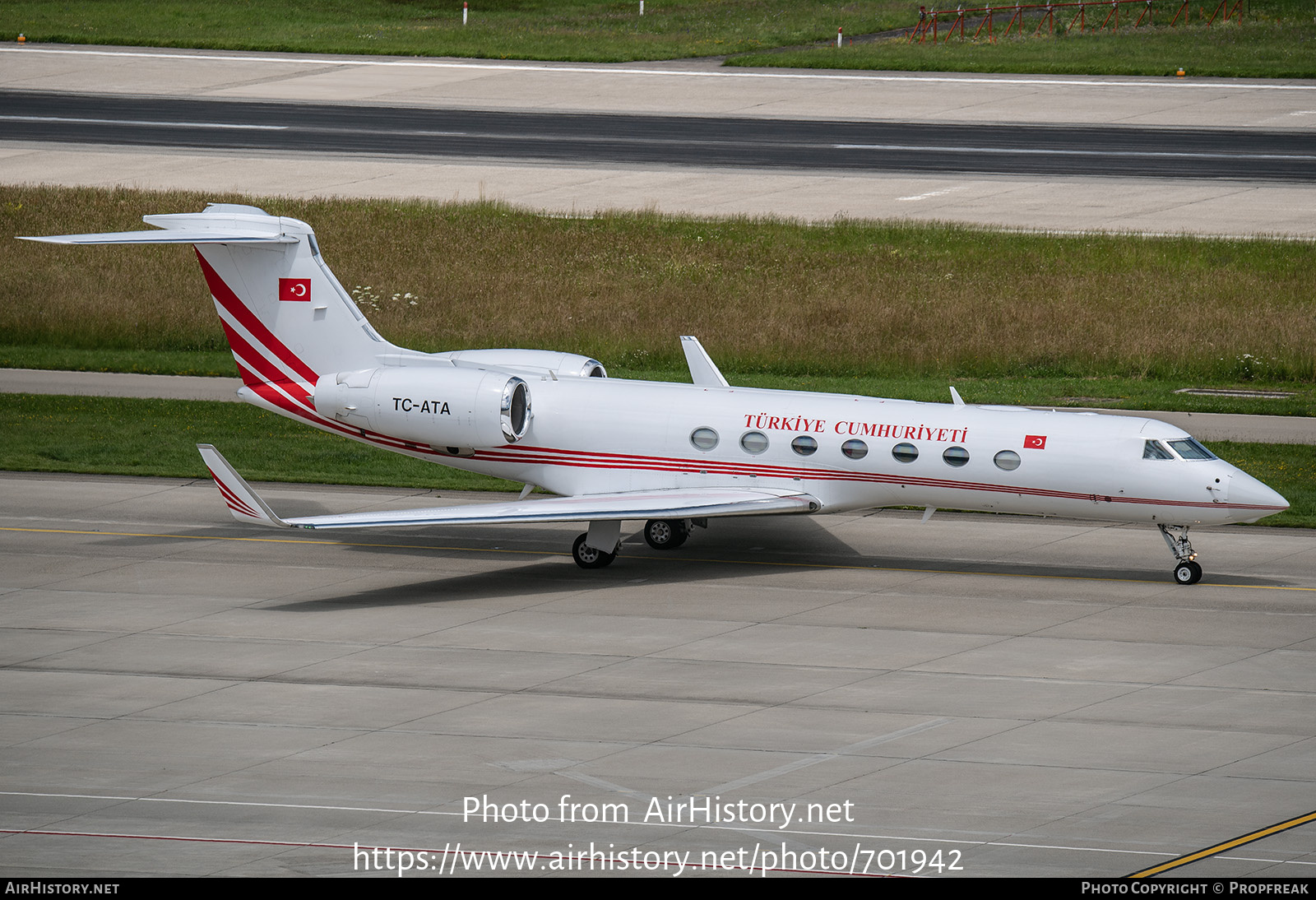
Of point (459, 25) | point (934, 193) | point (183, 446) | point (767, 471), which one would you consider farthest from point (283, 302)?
point (459, 25)

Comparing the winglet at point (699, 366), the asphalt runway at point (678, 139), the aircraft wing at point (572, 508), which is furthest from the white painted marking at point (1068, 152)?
the aircraft wing at point (572, 508)

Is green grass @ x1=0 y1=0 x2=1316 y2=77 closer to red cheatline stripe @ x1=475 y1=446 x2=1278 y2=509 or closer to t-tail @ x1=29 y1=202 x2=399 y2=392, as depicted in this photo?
t-tail @ x1=29 y1=202 x2=399 y2=392

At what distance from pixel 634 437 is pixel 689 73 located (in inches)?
1774

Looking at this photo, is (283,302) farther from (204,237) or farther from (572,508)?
(572,508)

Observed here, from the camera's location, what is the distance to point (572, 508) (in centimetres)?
2353

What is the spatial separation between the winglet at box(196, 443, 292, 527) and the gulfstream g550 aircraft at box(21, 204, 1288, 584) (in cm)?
2

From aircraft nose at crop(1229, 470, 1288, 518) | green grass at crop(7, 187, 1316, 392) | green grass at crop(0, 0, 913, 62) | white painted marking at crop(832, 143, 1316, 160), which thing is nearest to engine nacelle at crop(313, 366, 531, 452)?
aircraft nose at crop(1229, 470, 1288, 518)

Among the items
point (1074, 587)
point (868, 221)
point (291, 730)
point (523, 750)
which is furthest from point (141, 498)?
point (868, 221)

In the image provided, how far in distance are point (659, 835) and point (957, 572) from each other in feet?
35.0

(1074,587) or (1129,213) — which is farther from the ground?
(1129,213)

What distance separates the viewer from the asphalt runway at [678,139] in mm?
53562

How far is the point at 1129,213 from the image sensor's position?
155 ft

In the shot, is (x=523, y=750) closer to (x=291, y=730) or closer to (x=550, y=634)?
(x=291, y=730)

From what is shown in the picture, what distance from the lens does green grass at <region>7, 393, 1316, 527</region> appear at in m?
29.9
